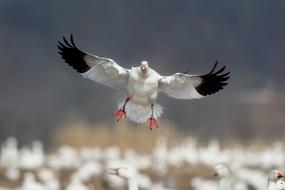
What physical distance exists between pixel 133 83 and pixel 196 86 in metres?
0.66

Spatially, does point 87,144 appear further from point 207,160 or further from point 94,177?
point 94,177

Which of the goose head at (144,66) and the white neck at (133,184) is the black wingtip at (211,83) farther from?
the white neck at (133,184)

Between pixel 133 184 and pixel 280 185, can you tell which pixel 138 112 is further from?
pixel 280 185

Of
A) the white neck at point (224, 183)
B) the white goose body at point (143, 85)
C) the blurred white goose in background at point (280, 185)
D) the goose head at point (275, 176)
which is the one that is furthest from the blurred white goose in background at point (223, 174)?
the white goose body at point (143, 85)

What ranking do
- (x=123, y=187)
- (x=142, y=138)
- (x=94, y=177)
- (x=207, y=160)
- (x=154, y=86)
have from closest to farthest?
(x=154, y=86) → (x=123, y=187) → (x=94, y=177) → (x=207, y=160) → (x=142, y=138)

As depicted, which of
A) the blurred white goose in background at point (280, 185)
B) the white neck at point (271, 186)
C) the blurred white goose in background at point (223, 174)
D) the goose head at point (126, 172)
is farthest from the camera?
the blurred white goose in background at point (223, 174)

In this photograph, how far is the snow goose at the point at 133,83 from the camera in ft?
28.7

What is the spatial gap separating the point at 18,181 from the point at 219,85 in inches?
785

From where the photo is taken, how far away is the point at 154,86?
8.62 meters

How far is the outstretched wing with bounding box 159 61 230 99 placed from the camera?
8.84 m

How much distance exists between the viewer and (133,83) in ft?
28.3

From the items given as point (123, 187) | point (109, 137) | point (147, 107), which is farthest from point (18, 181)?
point (109, 137)

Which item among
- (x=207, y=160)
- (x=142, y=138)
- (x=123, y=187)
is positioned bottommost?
(x=123, y=187)

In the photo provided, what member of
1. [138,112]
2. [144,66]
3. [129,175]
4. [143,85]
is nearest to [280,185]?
[129,175]
